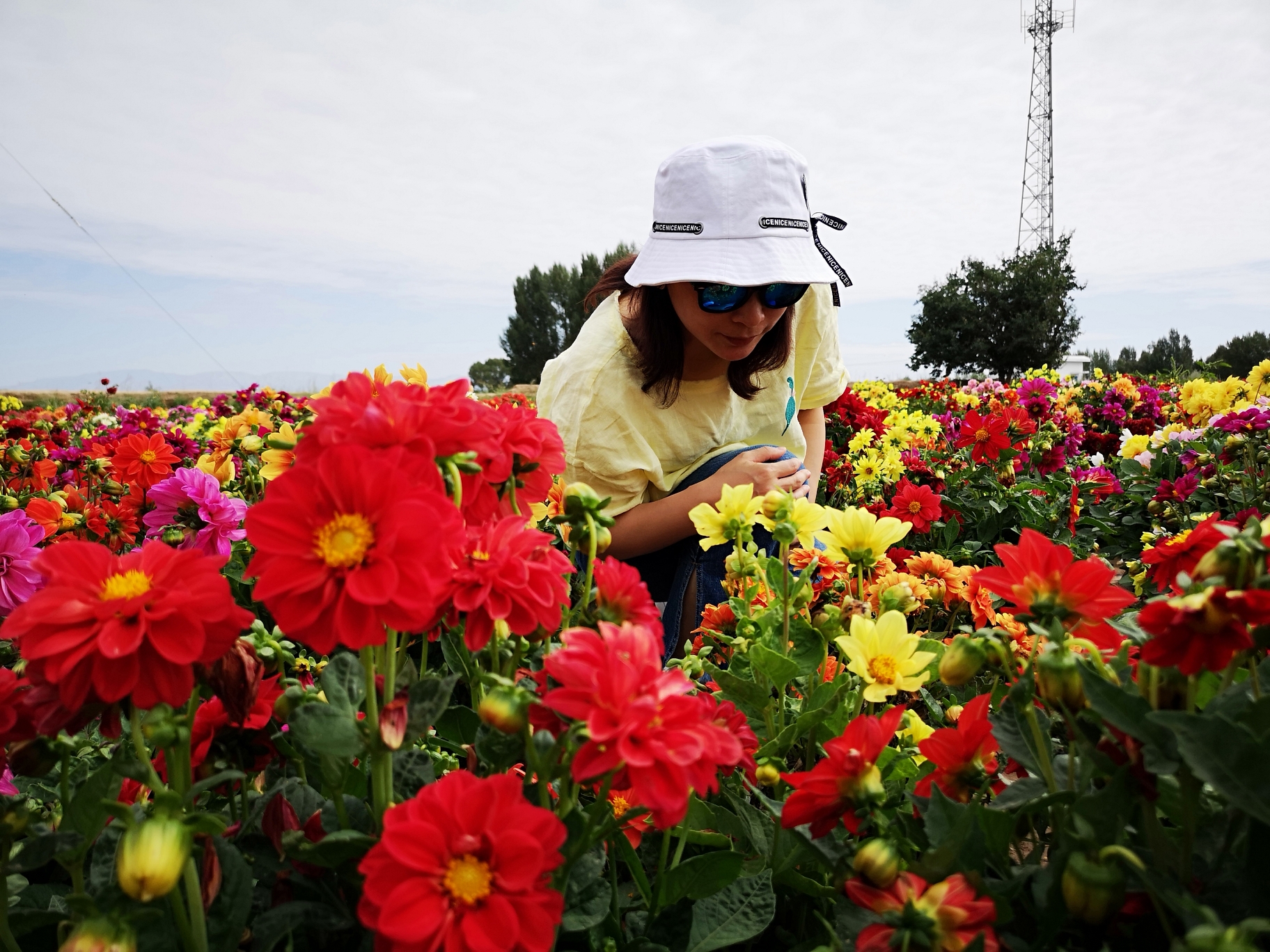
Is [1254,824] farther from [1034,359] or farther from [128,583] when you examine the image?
[1034,359]

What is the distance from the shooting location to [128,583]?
22.5 inches

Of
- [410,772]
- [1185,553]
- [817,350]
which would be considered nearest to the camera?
[410,772]

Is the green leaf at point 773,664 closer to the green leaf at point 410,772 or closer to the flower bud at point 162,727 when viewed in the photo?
the green leaf at point 410,772

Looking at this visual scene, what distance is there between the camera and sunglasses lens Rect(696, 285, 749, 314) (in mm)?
1774

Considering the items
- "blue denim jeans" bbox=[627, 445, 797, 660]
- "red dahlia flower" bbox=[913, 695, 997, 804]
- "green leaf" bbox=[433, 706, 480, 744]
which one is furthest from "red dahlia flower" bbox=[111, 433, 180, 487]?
"red dahlia flower" bbox=[913, 695, 997, 804]

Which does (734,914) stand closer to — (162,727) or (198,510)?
(162,727)

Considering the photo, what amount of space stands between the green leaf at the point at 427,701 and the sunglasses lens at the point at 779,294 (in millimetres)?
1372

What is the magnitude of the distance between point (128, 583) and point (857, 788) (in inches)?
22.8

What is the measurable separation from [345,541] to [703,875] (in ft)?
1.57

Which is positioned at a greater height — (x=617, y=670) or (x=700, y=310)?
(x=700, y=310)

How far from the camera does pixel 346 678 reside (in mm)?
633

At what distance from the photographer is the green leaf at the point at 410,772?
0.68 m

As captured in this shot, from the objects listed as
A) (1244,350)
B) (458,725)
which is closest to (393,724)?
(458,725)

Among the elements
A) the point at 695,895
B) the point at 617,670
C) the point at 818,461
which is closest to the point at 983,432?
the point at 818,461
